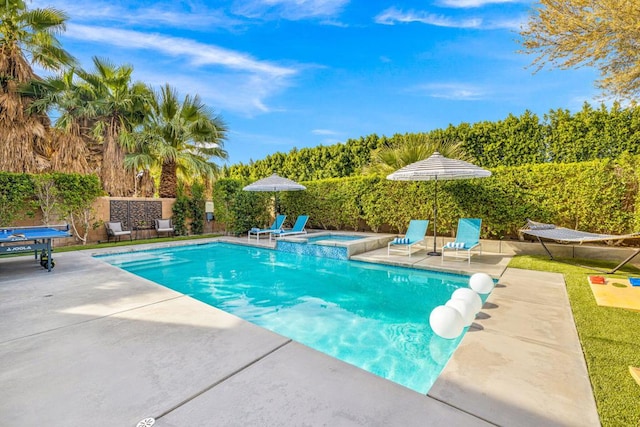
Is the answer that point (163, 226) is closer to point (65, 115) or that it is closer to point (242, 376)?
point (65, 115)

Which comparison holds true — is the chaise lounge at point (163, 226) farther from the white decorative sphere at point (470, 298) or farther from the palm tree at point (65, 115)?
the white decorative sphere at point (470, 298)

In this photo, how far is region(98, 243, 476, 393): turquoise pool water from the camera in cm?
343

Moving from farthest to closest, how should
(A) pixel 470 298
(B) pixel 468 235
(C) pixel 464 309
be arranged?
(B) pixel 468 235
(A) pixel 470 298
(C) pixel 464 309

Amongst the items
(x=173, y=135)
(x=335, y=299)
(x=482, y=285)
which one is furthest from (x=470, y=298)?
(x=173, y=135)

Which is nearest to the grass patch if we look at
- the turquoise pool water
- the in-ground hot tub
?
the turquoise pool water

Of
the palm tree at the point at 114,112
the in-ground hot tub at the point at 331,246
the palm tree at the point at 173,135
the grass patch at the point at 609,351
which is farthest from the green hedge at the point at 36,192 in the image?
the grass patch at the point at 609,351

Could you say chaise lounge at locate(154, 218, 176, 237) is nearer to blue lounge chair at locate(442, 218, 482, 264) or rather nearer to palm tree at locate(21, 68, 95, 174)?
palm tree at locate(21, 68, 95, 174)

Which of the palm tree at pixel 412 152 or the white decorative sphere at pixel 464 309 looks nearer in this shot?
the white decorative sphere at pixel 464 309

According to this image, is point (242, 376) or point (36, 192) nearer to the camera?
point (242, 376)

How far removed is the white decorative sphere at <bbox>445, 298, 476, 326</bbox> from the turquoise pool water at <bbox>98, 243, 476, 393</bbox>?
0.46 m

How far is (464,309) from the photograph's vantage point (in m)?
3.27

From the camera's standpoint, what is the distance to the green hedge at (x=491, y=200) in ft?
23.8

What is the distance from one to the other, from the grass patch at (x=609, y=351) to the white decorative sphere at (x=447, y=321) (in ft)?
3.47

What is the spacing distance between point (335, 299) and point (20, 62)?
15.7 metres
